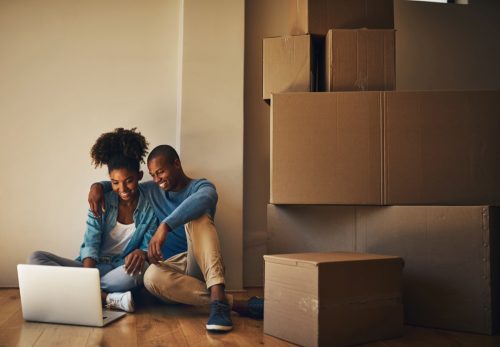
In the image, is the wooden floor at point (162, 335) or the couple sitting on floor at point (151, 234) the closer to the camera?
the wooden floor at point (162, 335)

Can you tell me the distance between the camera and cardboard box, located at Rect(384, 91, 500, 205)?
1.82 metres

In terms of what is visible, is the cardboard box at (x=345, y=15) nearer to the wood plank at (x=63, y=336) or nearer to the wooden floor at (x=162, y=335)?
the wooden floor at (x=162, y=335)

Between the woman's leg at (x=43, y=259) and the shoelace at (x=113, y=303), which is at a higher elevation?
the woman's leg at (x=43, y=259)

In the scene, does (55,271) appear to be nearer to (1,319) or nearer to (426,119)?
(1,319)

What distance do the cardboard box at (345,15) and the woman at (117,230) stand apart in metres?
0.95

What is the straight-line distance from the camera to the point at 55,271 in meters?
1.67

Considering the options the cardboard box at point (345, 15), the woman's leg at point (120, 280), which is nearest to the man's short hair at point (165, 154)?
the woman's leg at point (120, 280)

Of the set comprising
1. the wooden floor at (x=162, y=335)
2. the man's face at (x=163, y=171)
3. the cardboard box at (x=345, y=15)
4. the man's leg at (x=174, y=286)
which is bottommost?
the wooden floor at (x=162, y=335)

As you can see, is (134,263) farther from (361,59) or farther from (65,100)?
(361,59)

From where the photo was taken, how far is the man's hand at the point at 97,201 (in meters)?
2.13

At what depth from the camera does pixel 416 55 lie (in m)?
2.81

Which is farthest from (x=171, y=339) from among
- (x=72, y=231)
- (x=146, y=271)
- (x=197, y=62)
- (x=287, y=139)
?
(x=197, y=62)

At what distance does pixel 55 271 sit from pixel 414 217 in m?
1.23

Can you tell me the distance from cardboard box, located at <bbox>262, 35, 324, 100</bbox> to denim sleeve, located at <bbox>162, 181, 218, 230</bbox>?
46cm
